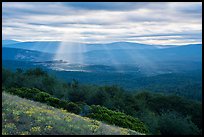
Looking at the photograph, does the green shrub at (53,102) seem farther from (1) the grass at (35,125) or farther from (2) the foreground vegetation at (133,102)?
(2) the foreground vegetation at (133,102)

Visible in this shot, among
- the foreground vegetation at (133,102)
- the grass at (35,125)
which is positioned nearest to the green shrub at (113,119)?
the grass at (35,125)

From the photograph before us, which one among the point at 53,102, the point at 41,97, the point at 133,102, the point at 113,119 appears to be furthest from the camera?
the point at 133,102

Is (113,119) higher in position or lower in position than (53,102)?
lower

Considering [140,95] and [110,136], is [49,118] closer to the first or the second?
[110,136]

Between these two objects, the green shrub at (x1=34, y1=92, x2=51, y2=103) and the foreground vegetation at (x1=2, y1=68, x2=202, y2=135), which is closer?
the green shrub at (x1=34, y1=92, x2=51, y2=103)

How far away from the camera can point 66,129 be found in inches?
736

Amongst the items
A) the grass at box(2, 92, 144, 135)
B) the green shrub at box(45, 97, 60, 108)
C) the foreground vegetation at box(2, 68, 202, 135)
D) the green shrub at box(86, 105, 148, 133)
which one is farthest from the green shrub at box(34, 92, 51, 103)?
the foreground vegetation at box(2, 68, 202, 135)

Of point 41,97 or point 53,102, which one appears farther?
point 41,97

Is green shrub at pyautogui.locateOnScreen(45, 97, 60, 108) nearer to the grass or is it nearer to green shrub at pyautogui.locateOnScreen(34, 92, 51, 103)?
green shrub at pyautogui.locateOnScreen(34, 92, 51, 103)

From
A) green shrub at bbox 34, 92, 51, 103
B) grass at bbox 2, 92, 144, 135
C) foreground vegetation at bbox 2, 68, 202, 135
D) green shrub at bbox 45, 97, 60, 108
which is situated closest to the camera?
grass at bbox 2, 92, 144, 135

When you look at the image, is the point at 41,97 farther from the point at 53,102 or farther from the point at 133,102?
the point at 133,102

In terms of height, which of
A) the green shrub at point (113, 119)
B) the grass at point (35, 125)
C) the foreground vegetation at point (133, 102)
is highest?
the grass at point (35, 125)

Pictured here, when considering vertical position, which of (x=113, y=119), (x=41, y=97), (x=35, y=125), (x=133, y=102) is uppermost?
(x=35, y=125)

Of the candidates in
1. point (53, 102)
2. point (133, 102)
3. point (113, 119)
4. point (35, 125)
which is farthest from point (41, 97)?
point (133, 102)
